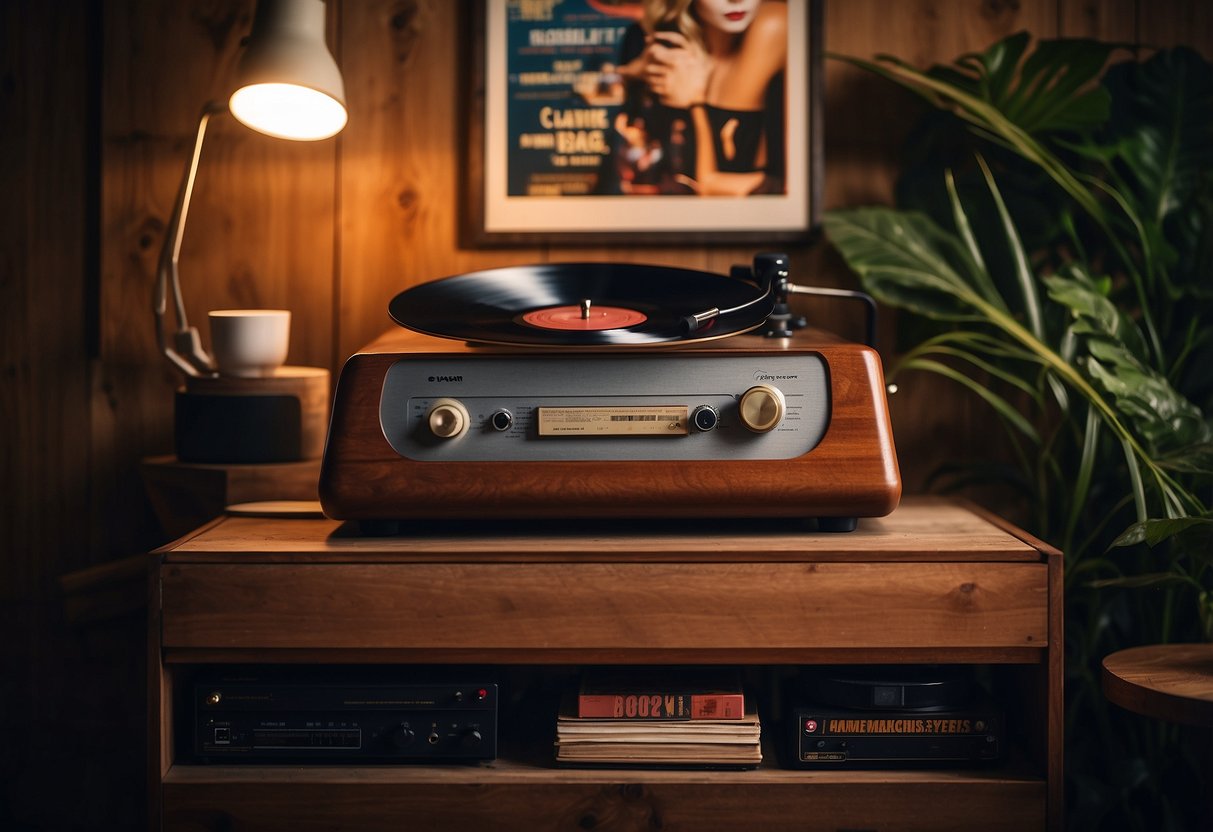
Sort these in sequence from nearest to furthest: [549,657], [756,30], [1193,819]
Answer: [549,657], [1193,819], [756,30]

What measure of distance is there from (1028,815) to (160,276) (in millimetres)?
1244

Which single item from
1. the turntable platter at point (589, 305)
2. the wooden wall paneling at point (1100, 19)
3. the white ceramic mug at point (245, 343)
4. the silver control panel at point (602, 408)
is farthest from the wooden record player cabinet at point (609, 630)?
the wooden wall paneling at point (1100, 19)

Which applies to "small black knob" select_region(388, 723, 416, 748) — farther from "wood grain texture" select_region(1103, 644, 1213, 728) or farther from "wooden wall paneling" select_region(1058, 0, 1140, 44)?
"wooden wall paneling" select_region(1058, 0, 1140, 44)

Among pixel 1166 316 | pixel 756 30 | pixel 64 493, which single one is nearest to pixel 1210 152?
pixel 1166 316

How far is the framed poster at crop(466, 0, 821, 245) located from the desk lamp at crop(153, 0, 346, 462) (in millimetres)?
277

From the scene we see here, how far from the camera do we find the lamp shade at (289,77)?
4.22 ft

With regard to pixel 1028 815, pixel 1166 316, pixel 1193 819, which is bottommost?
pixel 1193 819

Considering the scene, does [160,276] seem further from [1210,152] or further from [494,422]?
[1210,152]

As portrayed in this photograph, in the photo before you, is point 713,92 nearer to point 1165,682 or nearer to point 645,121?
point 645,121

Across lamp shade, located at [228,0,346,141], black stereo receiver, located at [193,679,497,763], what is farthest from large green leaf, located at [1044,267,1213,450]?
lamp shade, located at [228,0,346,141]

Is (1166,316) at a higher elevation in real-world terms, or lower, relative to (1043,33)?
lower

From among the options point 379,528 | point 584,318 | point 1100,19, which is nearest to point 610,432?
point 584,318

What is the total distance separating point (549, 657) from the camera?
109 centimetres

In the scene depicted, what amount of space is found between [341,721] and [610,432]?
0.43 m
